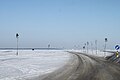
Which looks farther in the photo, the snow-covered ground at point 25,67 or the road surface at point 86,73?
the snow-covered ground at point 25,67

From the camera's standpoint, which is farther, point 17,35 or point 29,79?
point 17,35

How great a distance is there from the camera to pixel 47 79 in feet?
53.0

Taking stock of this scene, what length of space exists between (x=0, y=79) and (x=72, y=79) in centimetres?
483

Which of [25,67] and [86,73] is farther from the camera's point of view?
[25,67]

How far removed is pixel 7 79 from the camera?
16.5 metres

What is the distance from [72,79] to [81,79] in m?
0.59

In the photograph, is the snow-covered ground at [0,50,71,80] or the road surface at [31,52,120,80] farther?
the snow-covered ground at [0,50,71,80]

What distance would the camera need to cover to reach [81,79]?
16.0 metres

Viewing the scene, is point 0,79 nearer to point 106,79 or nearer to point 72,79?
point 72,79

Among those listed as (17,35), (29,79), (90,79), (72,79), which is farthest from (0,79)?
(17,35)

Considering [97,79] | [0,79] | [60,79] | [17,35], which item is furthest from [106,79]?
[17,35]

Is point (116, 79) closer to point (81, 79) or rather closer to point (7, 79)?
point (81, 79)

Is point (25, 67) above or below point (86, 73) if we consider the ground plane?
below

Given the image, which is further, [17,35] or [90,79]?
[17,35]
